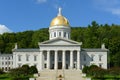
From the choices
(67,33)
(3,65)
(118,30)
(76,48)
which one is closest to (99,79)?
(76,48)

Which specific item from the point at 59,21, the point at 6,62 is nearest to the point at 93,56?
the point at 59,21

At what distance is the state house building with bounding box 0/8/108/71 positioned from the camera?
88875 mm

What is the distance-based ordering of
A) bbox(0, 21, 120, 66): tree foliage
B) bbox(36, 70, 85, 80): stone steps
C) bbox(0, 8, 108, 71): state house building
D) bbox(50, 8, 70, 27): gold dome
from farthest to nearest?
bbox(0, 21, 120, 66): tree foliage
bbox(50, 8, 70, 27): gold dome
bbox(0, 8, 108, 71): state house building
bbox(36, 70, 85, 80): stone steps

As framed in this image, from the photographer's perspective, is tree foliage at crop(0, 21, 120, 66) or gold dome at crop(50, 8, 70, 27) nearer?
gold dome at crop(50, 8, 70, 27)

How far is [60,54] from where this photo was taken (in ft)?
302

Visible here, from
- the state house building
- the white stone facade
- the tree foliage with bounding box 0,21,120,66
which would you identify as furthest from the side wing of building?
the white stone facade

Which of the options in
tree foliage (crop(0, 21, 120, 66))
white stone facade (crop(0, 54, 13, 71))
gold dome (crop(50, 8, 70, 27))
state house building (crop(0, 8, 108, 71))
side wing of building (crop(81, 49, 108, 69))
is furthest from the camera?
white stone facade (crop(0, 54, 13, 71))

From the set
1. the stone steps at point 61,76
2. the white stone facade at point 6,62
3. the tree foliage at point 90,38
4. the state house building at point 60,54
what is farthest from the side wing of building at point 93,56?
the white stone facade at point 6,62

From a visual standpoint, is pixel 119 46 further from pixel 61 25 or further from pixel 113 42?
pixel 61 25

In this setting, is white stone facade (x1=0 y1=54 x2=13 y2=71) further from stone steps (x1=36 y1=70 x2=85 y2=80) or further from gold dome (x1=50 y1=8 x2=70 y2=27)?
stone steps (x1=36 y1=70 x2=85 y2=80)

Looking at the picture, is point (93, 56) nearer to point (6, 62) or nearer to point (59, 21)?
point (59, 21)

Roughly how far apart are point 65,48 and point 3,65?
43.6m

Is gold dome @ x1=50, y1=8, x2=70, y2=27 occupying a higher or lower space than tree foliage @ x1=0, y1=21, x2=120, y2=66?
higher

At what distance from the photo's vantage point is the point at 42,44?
88.8 m
